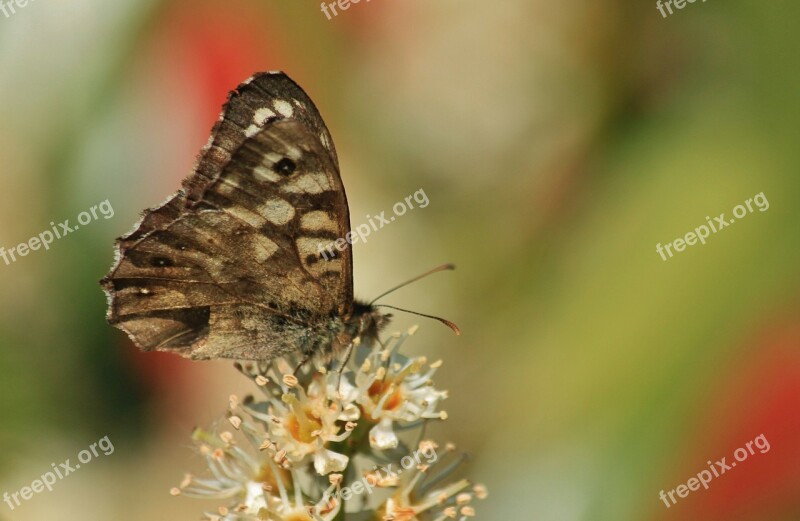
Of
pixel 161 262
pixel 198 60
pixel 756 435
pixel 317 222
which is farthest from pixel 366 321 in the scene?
pixel 198 60

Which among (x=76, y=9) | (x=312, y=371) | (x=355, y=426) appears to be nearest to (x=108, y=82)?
(x=76, y=9)

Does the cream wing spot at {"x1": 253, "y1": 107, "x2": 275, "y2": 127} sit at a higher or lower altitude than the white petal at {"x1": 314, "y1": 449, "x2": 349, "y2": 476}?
higher

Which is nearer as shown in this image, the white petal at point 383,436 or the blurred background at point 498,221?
the white petal at point 383,436

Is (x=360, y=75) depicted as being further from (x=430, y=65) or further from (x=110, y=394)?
(x=110, y=394)

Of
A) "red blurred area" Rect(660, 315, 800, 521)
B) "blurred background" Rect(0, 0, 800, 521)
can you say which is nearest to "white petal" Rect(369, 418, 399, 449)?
"blurred background" Rect(0, 0, 800, 521)

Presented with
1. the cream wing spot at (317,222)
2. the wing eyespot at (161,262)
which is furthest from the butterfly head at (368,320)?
the wing eyespot at (161,262)

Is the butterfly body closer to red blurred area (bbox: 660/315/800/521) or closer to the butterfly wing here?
the butterfly wing

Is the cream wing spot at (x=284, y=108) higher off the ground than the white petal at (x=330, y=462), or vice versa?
the cream wing spot at (x=284, y=108)

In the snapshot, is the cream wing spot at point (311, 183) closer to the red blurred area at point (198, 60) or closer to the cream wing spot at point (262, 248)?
the cream wing spot at point (262, 248)
